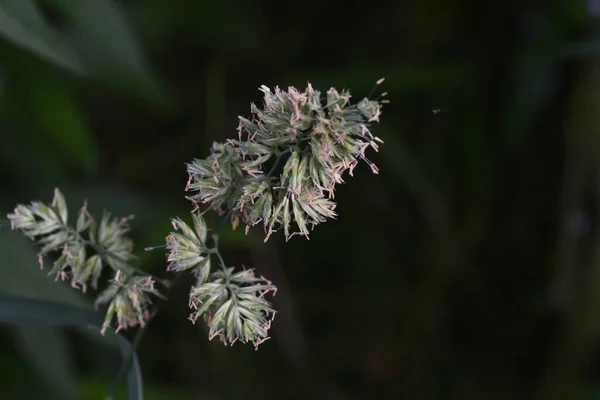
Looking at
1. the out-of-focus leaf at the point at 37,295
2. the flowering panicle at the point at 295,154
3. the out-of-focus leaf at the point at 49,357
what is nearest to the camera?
the flowering panicle at the point at 295,154

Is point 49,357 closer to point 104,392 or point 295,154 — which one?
point 104,392

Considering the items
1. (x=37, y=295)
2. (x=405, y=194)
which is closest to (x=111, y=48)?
(x=37, y=295)

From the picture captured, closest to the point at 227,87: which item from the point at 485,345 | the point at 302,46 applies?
the point at 302,46

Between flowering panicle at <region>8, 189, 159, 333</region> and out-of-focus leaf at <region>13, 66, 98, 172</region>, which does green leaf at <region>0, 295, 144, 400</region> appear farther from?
out-of-focus leaf at <region>13, 66, 98, 172</region>

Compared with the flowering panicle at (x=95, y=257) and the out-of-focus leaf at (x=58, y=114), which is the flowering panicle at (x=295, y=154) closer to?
the flowering panicle at (x=95, y=257)

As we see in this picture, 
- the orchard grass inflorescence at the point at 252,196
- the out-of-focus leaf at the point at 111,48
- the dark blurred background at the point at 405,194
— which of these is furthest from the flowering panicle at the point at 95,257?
the dark blurred background at the point at 405,194
